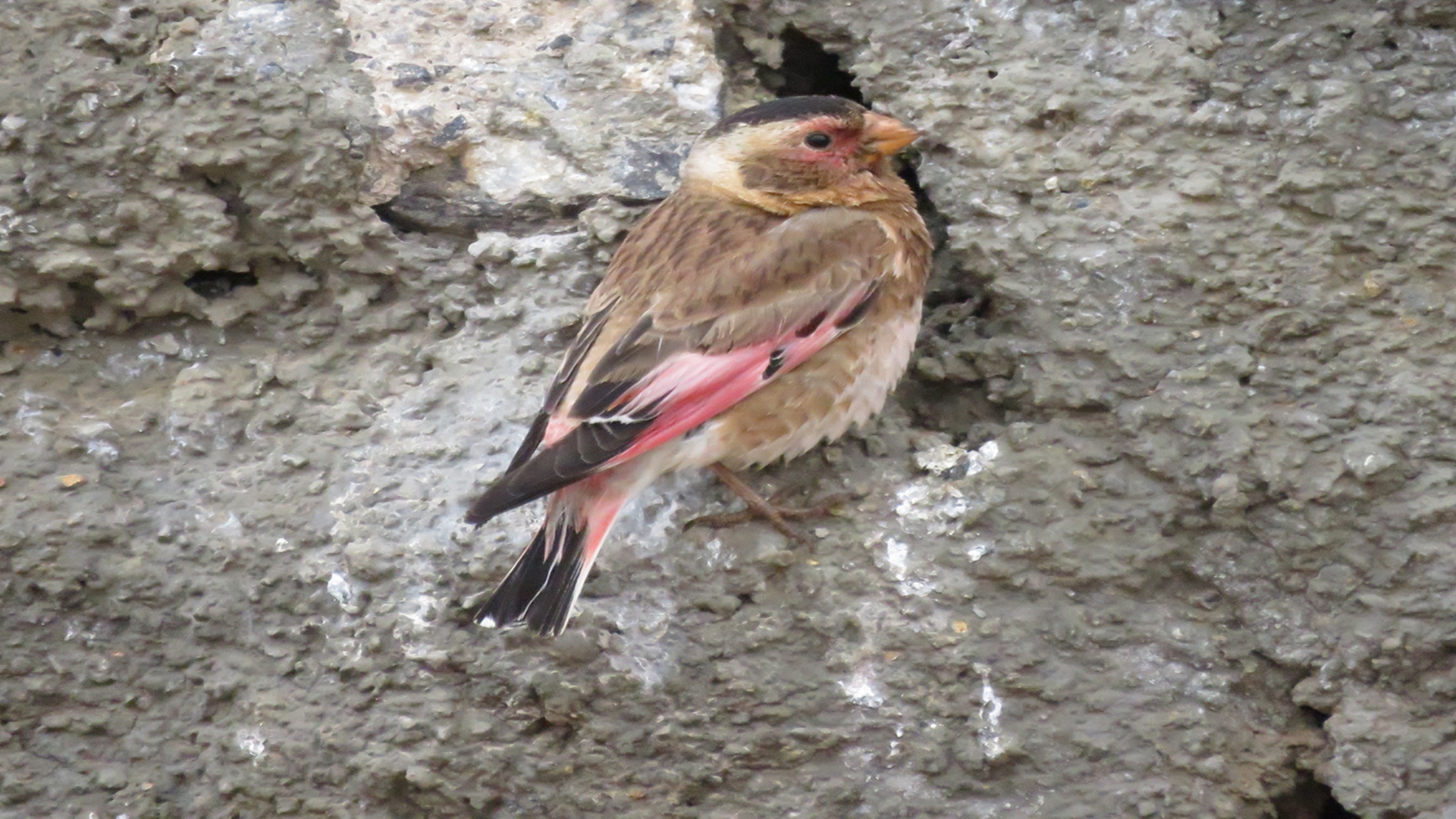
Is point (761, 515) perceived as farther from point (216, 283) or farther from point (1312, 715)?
point (216, 283)

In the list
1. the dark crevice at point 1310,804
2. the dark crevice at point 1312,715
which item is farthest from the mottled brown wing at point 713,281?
the dark crevice at point 1310,804

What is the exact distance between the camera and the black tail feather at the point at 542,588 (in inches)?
131

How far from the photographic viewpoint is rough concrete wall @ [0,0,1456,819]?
11.4 ft

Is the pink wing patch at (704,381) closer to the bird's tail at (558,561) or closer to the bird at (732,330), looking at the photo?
the bird at (732,330)

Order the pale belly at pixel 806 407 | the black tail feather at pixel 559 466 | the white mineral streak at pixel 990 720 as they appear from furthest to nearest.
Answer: the pale belly at pixel 806 407 < the white mineral streak at pixel 990 720 < the black tail feather at pixel 559 466

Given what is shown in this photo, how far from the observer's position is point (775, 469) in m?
3.84

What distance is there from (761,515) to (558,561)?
51 cm

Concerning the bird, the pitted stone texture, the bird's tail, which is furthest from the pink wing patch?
the pitted stone texture

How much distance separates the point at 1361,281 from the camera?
141 inches

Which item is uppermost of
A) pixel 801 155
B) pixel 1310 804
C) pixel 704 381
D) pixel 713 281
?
pixel 801 155

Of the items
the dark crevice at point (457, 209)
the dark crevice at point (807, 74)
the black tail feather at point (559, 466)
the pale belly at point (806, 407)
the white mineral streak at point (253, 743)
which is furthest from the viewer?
the dark crevice at point (807, 74)

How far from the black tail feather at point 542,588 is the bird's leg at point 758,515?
334 mm

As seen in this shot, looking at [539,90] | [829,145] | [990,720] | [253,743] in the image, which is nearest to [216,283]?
[539,90]

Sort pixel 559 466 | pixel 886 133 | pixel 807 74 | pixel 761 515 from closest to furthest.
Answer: pixel 559 466 → pixel 761 515 → pixel 886 133 → pixel 807 74
